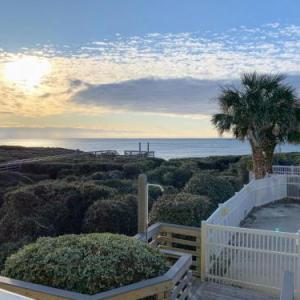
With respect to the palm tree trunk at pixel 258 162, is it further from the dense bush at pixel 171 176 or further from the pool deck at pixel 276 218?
the dense bush at pixel 171 176

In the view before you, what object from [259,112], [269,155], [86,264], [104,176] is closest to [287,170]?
[269,155]

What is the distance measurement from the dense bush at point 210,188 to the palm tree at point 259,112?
18.7 ft

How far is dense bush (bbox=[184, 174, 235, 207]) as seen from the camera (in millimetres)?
10203

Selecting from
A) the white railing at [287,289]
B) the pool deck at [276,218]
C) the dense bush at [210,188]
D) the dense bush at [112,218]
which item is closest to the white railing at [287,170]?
the pool deck at [276,218]

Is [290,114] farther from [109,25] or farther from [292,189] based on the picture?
[109,25]

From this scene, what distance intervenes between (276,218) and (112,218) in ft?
20.7

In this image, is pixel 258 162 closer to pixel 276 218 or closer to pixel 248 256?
pixel 276 218

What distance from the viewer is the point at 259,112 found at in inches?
622

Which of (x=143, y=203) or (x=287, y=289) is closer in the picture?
(x=287, y=289)

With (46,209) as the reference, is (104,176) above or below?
above

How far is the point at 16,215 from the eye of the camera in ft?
32.3

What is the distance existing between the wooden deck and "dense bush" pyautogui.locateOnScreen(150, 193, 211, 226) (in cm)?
140

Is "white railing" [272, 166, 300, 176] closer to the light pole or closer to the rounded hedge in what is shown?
the light pole

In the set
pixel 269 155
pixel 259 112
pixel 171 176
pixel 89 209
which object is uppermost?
pixel 259 112
